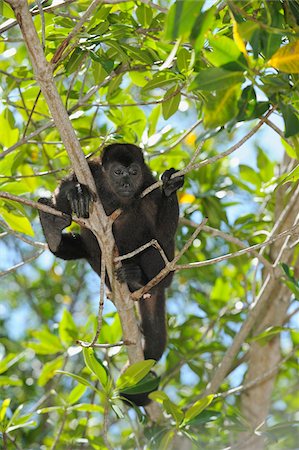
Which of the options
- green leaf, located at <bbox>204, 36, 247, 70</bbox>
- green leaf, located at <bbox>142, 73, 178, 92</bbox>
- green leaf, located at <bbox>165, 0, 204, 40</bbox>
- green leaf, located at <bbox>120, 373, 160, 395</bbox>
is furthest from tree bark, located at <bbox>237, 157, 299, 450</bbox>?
green leaf, located at <bbox>165, 0, 204, 40</bbox>

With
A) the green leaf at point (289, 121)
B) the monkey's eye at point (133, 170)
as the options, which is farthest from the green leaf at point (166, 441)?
the green leaf at point (289, 121)

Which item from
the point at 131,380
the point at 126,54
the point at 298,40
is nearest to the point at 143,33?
the point at 126,54

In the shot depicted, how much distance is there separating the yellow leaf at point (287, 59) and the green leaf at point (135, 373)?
188cm

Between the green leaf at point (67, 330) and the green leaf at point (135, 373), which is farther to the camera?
the green leaf at point (67, 330)

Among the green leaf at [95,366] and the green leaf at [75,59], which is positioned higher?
the green leaf at [75,59]

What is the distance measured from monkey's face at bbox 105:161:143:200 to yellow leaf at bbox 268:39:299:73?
228cm

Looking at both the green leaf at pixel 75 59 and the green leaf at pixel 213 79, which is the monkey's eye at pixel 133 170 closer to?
the green leaf at pixel 75 59

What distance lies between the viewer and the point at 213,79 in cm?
223

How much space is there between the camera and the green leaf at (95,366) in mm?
3573

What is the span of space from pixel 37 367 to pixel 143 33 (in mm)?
3859

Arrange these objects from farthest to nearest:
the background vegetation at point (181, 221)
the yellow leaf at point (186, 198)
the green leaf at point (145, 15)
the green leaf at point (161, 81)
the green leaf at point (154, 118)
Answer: the yellow leaf at point (186, 198), the green leaf at point (154, 118), the green leaf at point (145, 15), the green leaf at point (161, 81), the background vegetation at point (181, 221)

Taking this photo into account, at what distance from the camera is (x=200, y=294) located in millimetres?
5559

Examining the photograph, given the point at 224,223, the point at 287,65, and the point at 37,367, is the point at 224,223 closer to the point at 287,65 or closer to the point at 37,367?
the point at 37,367

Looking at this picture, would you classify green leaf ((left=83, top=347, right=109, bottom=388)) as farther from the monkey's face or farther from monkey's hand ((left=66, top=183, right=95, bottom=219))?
the monkey's face
